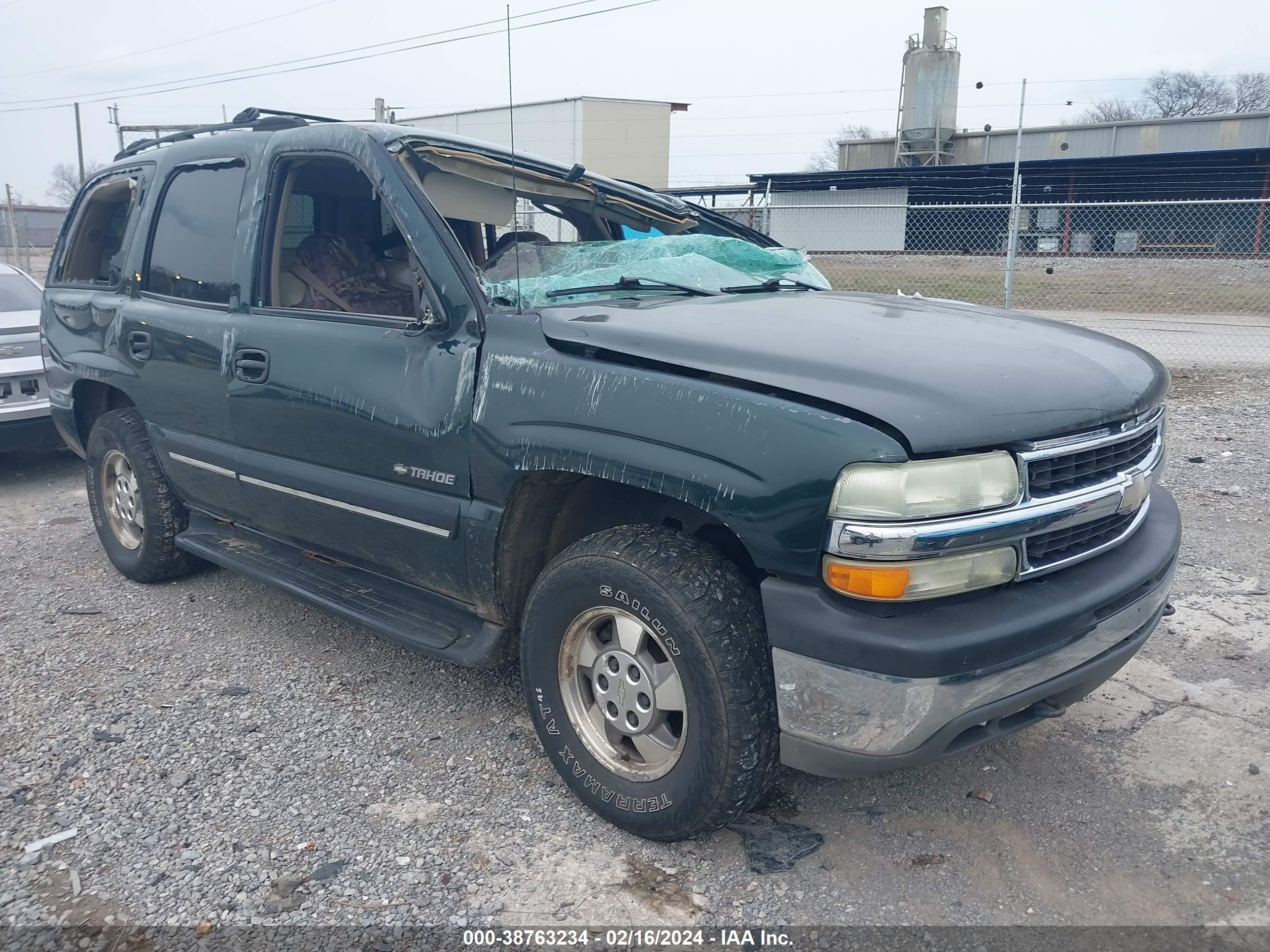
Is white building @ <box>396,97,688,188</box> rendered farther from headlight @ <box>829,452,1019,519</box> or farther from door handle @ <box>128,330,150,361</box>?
headlight @ <box>829,452,1019,519</box>

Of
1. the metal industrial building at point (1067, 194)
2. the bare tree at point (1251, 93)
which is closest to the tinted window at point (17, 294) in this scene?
the metal industrial building at point (1067, 194)

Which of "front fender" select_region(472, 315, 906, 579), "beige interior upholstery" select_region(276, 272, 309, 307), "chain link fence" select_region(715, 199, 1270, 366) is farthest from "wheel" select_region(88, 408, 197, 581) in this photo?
"chain link fence" select_region(715, 199, 1270, 366)

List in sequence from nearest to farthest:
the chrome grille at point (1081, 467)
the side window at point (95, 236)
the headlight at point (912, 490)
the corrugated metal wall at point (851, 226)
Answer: the headlight at point (912, 490) → the chrome grille at point (1081, 467) → the side window at point (95, 236) → the corrugated metal wall at point (851, 226)

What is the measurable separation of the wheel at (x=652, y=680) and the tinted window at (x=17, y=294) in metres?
6.25

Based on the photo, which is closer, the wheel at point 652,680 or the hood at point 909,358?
the hood at point 909,358

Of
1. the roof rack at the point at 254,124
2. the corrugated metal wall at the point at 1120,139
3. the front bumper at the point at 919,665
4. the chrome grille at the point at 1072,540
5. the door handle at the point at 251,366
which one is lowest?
the front bumper at the point at 919,665

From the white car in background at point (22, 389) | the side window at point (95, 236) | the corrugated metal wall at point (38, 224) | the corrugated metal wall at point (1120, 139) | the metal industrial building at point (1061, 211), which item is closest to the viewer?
the side window at point (95, 236)

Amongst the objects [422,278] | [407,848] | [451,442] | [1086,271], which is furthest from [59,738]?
[1086,271]

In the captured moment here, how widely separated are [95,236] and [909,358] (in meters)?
4.42

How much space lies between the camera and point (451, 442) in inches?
116

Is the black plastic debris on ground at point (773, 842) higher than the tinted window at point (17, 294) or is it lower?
lower

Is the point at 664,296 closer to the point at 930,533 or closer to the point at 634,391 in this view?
the point at 634,391

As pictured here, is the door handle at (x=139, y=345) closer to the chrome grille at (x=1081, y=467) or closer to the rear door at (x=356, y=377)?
the rear door at (x=356, y=377)

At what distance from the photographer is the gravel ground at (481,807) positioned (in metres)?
2.46
